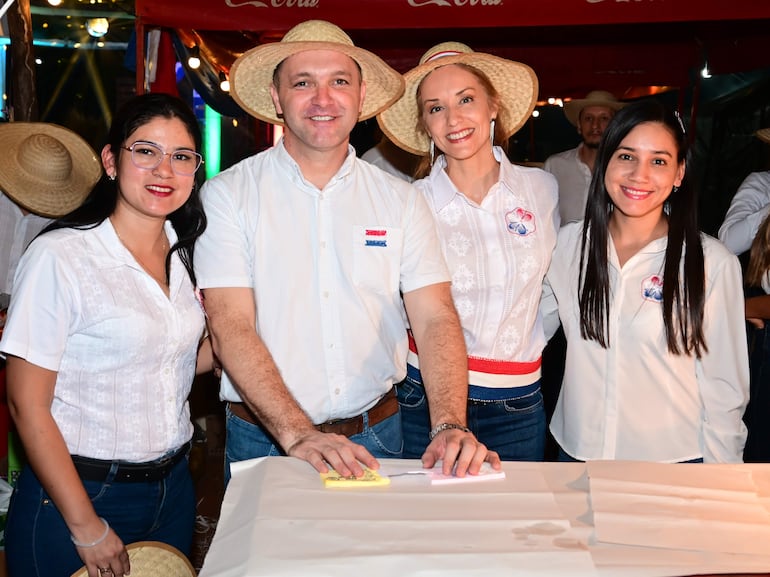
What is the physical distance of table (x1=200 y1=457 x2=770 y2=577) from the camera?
48.2 inches

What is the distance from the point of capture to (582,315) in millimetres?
2395

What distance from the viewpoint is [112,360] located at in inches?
75.3

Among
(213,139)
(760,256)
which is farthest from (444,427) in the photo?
(213,139)

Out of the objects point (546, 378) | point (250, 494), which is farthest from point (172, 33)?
point (250, 494)

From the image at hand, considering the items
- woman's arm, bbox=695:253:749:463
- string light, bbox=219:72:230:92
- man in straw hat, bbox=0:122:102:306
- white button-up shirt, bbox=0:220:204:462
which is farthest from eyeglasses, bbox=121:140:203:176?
string light, bbox=219:72:230:92

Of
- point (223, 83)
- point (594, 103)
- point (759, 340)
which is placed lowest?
point (759, 340)

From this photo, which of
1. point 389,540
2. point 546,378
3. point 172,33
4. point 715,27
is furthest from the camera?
point 715,27

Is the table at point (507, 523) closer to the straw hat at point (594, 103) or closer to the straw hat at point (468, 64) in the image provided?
the straw hat at point (468, 64)

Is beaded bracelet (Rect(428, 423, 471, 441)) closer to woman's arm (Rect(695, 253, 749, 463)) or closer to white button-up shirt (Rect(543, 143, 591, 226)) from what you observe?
woman's arm (Rect(695, 253, 749, 463))

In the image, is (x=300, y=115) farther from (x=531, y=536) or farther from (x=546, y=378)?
(x=546, y=378)

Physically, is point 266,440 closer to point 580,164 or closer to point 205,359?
point 205,359

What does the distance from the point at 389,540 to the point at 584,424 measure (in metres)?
1.24

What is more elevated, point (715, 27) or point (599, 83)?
point (715, 27)

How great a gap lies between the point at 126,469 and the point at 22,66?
4435mm
